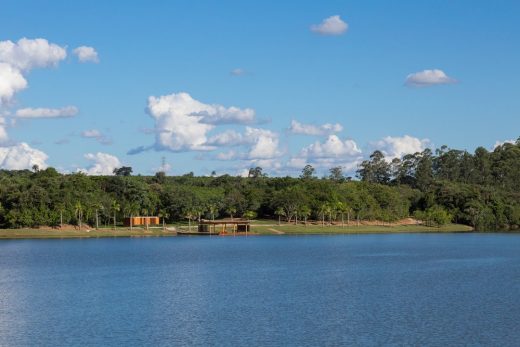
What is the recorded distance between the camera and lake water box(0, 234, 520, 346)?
2062 inches

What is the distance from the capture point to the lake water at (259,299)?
52.4 m

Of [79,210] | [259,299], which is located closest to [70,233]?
[79,210]

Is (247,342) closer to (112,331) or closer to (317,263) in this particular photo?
(112,331)

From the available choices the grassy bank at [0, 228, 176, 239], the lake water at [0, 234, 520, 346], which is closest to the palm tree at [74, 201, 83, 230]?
the grassy bank at [0, 228, 176, 239]

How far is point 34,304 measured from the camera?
6731 cm

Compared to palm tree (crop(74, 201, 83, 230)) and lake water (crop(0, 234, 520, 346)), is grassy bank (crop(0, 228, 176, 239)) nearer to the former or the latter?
palm tree (crop(74, 201, 83, 230))

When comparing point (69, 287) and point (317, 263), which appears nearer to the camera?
point (69, 287)

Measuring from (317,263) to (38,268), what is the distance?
36853mm

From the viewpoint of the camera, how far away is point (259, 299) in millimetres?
69500

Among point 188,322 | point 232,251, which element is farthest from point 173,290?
point 232,251

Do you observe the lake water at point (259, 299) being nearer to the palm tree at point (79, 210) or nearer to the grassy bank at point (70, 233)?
the grassy bank at point (70, 233)

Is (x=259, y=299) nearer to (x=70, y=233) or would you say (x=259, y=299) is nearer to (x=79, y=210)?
(x=70, y=233)

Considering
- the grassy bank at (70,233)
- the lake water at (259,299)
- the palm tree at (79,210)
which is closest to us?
the lake water at (259,299)

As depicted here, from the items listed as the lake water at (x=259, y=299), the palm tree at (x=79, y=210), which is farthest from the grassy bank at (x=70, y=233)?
the lake water at (x=259, y=299)
